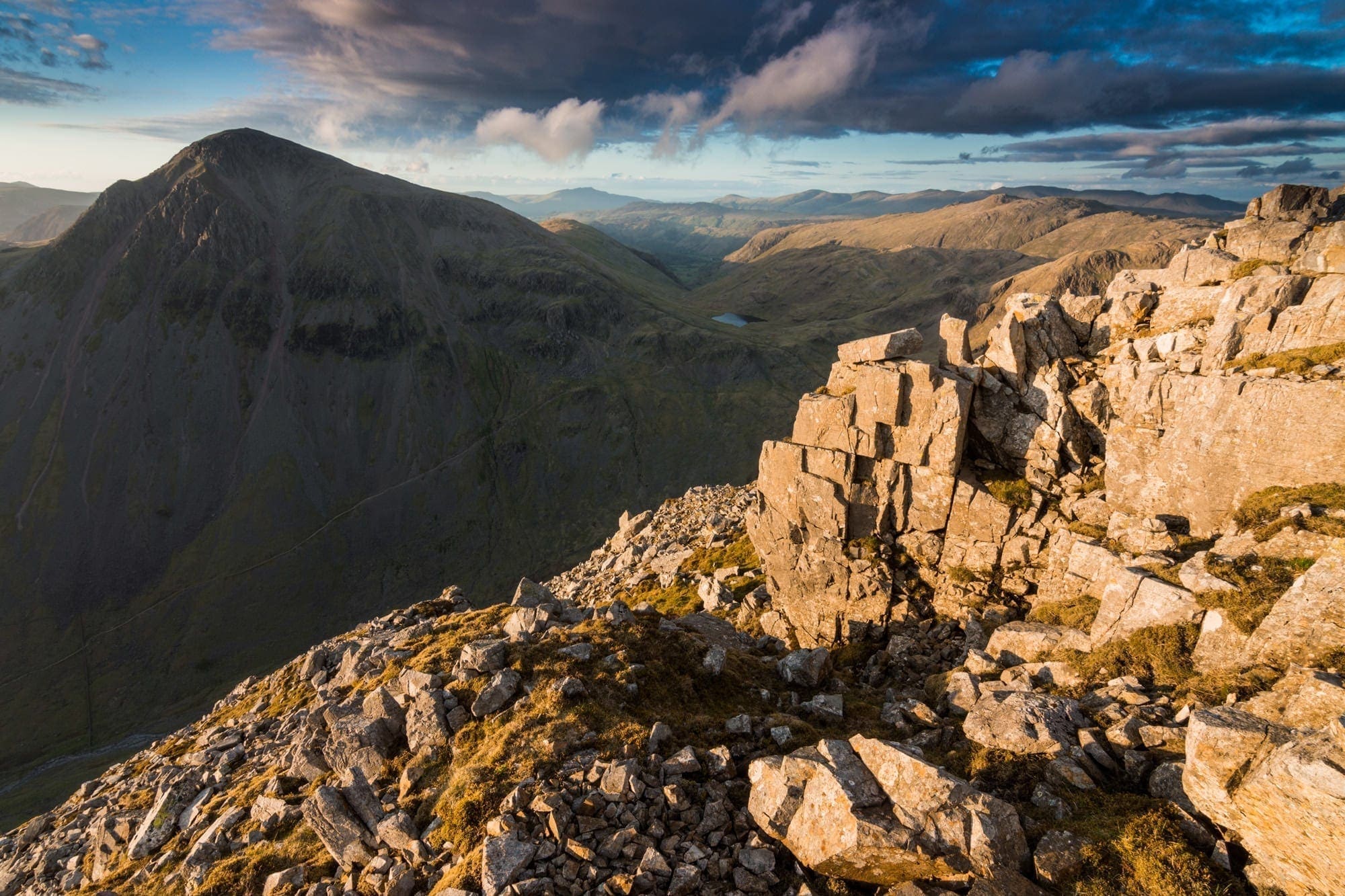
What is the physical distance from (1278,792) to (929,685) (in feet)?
41.6

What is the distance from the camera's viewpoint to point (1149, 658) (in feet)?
63.5

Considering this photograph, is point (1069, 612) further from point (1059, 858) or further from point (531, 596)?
point (531, 596)

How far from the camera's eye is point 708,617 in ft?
118

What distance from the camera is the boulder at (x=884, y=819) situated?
43.1ft

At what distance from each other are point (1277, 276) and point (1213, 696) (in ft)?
75.1

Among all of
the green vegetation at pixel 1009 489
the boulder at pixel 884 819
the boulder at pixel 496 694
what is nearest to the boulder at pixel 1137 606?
the green vegetation at pixel 1009 489

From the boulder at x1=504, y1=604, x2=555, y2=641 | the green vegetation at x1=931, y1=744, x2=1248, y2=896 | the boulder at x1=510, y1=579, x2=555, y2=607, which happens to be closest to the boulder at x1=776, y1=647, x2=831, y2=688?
the green vegetation at x1=931, y1=744, x2=1248, y2=896

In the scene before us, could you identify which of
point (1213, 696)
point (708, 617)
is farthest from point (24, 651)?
point (1213, 696)

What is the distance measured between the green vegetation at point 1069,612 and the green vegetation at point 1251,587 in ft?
13.4

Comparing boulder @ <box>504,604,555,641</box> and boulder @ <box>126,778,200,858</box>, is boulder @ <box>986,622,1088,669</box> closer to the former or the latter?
boulder @ <box>504,604,555,641</box>

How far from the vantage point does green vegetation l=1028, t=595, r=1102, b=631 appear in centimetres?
2361

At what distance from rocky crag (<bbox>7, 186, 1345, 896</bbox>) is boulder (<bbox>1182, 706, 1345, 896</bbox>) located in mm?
54

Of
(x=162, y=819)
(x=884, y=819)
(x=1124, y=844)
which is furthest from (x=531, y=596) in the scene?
(x=1124, y=844)

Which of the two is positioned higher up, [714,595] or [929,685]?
[929,685]
